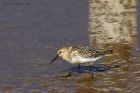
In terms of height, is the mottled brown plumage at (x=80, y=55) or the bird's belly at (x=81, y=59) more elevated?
the mottled brown plumage at (x=80, y=55)

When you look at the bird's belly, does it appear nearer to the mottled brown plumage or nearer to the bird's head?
the mottled brown plumage

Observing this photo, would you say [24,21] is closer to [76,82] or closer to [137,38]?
[137,38]

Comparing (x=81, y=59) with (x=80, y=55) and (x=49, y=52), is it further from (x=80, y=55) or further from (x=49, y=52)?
(x=49, y=52)

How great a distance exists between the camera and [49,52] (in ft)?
39.2

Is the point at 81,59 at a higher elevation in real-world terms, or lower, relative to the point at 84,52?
lower

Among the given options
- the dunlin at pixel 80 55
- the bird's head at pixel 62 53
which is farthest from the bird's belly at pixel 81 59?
the bird's head at pixel 62 53

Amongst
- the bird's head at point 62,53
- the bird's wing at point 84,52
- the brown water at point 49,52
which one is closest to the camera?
the brown water at point 49,52

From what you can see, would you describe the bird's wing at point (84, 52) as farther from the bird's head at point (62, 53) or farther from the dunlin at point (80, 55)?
the bird's head at point (62, 53)

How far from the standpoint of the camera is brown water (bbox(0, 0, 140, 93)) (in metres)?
10.2

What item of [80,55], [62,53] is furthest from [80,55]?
[62,53]

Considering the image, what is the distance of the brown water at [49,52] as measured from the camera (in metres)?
10.2

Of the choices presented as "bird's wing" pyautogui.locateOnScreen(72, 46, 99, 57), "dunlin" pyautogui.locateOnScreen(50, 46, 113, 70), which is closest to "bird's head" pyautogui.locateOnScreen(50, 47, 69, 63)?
"dunlin" pyautogui.locateOnScreen(50, 46, 113, 70)

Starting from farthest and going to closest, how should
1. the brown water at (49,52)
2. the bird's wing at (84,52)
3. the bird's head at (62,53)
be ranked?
the bird's head at (62,53) → the bird's wing at (84,52) → the brown water at (49,52)

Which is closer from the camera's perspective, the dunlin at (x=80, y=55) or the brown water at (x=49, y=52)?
the brown water at (x=49, y=52)
